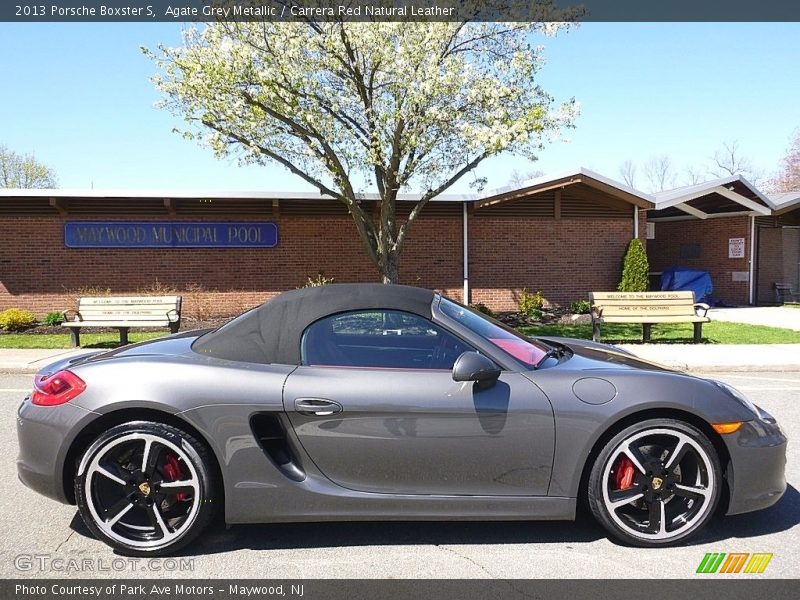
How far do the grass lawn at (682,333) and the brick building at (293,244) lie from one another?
269 centimetres

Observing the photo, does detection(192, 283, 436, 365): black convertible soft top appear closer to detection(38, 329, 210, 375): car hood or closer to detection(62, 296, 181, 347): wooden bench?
detection(38, 329, 210, 375): car hood

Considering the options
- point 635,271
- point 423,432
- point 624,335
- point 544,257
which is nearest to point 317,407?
point 423,432

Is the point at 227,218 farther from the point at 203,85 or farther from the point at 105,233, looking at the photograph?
the point at 203,85

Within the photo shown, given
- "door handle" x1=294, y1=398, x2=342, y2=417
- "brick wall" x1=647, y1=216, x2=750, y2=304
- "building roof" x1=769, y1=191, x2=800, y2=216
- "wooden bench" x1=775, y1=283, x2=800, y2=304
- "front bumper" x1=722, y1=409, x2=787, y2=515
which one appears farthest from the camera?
"wooden bench" x1=775, y1=283, x2=800, y2=304

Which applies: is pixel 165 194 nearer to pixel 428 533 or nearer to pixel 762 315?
pixel 428 533

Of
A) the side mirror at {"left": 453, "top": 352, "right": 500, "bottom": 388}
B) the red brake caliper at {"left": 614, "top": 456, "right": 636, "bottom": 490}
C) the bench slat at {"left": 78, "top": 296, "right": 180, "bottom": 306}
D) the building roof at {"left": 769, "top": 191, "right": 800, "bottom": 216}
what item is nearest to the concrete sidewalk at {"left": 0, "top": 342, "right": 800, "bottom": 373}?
the bench slat at {"left": 78, "top": 296, "right": 180, "bottom": 306}

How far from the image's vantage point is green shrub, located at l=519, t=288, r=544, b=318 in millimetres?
13825

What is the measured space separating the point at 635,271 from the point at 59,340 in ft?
44.7

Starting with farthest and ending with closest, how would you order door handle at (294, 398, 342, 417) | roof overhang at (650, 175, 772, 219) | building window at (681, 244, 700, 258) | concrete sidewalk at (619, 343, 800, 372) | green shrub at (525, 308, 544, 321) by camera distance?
building window at (681, 244, 700, 258)
roof overhang at (650, 175, 772, 219)
green shrub at (525, 308, 544, 321)
concrete sidewalk at (619, 343, 800, 372)
door handle at (294, 398, 342, 417)

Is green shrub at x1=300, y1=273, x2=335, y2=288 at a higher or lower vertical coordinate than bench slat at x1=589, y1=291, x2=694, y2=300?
higher

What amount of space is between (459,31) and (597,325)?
20.8 ft

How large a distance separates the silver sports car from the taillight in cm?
1

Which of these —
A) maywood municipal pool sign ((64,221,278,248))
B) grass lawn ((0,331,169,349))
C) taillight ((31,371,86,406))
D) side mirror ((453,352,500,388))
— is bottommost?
grass lawn ((0,331,169,349))

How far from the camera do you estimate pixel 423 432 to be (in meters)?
2.78
